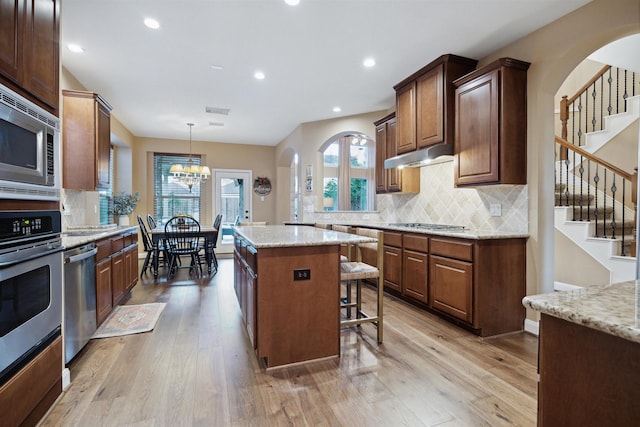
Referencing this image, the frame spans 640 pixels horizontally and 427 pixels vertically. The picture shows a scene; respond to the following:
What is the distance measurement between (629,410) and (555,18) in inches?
119

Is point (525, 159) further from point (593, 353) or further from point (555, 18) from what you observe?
point (593, 353)

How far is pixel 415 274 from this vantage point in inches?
131

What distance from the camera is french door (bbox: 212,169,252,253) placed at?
7.34 meters

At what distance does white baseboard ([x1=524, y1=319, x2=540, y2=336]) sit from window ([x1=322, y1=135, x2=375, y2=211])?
6501 millimetres

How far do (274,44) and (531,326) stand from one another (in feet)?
11.5

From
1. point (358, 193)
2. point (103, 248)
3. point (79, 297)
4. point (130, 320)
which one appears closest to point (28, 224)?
point (79, 297)

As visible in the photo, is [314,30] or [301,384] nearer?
[301,384]

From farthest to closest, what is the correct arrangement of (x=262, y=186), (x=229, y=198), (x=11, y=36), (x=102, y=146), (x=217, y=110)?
1. (x=262, y=186)
2. (x=229, y=198)
3. (x=217, y=110)
4. (x=102, y=146)
5. (x=11, y=36)

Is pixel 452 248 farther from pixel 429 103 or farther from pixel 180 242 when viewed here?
pixel 180 242

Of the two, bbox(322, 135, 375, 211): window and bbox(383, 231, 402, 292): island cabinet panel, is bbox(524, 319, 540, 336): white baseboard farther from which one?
bbox(322, 135, 375, 211): window

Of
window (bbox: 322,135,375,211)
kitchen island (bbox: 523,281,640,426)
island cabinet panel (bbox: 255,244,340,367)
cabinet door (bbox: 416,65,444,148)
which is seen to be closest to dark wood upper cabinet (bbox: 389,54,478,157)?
cabinet door (bbox: 416,65,444,148)

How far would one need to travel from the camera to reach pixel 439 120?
325 centimetres

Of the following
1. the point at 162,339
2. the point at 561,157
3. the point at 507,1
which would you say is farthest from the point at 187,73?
the point at 561,157

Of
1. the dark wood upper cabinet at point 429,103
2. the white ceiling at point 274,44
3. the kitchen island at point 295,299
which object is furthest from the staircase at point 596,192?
the kitchen island at point 295,299
